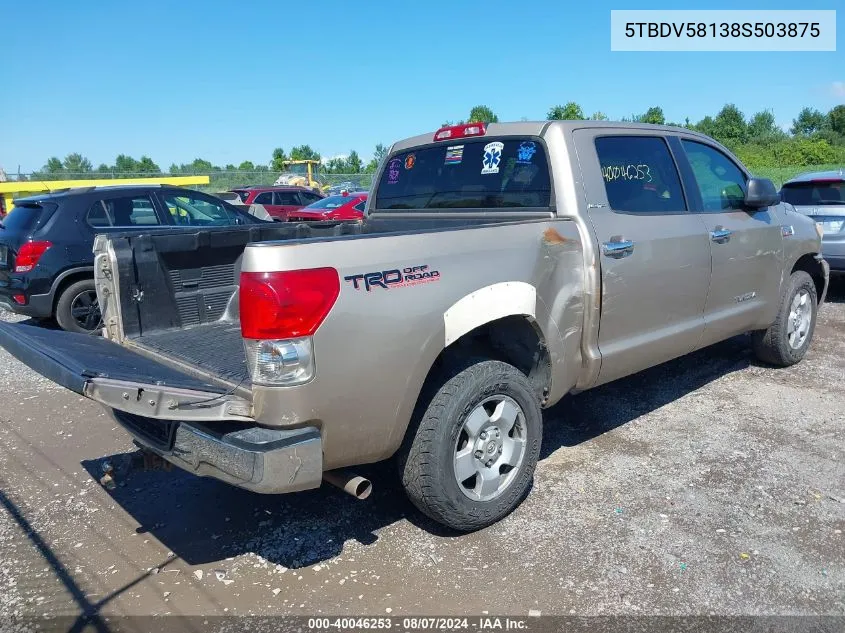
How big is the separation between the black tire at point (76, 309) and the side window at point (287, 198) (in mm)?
14183

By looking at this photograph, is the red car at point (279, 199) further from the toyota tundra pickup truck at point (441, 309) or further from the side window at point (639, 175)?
the side window at point (639, 175)

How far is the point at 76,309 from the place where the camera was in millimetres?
7938

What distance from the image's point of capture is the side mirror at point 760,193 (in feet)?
15.8

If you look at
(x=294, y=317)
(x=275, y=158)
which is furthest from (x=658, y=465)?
(x=275, y=158)

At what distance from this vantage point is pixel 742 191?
5121 mm

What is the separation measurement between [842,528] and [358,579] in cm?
243

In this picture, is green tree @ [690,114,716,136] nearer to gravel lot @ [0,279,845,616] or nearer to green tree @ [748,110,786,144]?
green tree @ [748,110,786,144]

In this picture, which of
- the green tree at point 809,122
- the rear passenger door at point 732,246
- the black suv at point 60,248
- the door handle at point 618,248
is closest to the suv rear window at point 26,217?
the black suv at point 60,248

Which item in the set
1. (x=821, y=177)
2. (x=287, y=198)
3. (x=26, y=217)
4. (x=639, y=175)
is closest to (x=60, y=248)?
(x=26, y=217)

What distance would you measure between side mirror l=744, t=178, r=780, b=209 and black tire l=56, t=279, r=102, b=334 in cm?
675

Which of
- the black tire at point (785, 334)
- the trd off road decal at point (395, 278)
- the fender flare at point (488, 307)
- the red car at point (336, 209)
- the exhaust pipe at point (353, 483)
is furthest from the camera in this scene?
the red car at point (336, 209)

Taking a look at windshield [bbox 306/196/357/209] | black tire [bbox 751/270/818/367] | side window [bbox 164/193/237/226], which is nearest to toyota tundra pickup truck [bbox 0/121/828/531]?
black tire [bbox 751/270/818/367]

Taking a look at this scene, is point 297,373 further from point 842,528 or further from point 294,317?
point 842,528

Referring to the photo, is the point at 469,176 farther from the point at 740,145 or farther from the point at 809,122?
the point at 809,122
